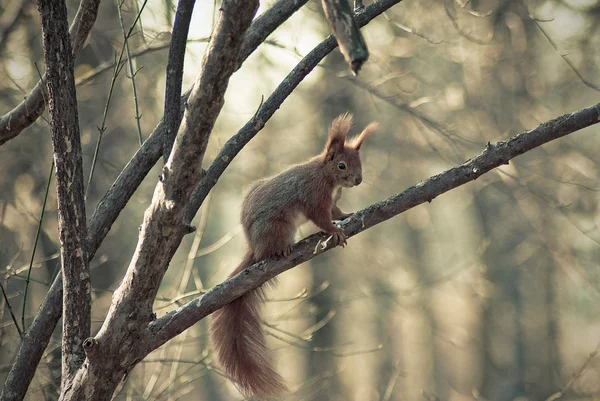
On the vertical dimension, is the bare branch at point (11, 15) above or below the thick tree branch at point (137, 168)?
above

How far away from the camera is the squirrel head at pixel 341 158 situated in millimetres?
3656

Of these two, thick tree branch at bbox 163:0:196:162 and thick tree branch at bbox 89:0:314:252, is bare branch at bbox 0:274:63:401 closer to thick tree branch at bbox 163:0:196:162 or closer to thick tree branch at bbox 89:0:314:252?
thick tree branch at bbox 89:0:314:252

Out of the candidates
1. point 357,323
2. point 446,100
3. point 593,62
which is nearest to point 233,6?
point 593,62

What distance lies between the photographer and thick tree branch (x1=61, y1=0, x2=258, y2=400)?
63.6 inches

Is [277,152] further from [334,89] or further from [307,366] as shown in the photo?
[307,366]

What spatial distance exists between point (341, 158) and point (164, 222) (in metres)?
1.98

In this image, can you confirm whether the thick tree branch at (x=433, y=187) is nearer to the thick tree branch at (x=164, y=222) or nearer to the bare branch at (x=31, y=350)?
the thick tree branch at (x=164, y=222)

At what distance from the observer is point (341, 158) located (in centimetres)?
371

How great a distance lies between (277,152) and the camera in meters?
11.0

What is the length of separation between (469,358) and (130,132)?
30.4 feet

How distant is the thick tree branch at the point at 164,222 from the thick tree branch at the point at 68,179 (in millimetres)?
161

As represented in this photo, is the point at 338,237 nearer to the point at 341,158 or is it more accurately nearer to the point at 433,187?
the point at 433,187

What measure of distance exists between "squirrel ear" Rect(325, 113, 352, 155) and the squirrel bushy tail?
0.97 metres

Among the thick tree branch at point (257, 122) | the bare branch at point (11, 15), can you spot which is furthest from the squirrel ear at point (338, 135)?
the bare branch at point (11, 15)
